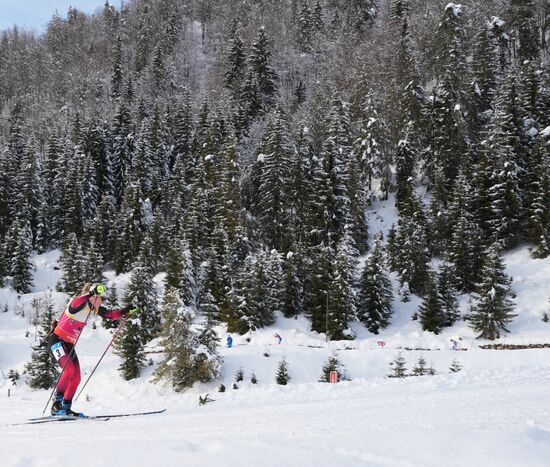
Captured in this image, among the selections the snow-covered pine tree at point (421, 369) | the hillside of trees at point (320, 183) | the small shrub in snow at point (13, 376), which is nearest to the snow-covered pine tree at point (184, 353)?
the hillside of trees at point (320, 183)

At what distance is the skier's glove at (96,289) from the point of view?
9.16 meters

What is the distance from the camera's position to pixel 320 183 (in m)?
49.8

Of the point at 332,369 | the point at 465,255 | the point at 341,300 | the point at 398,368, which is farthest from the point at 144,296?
the point at 465,255

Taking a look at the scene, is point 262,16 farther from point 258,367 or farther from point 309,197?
point 258,367

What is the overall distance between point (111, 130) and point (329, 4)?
224 feet

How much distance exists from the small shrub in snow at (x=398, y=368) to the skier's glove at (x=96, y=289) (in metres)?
15.4

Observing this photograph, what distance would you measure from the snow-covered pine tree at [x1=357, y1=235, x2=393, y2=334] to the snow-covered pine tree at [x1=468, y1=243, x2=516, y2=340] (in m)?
6.33

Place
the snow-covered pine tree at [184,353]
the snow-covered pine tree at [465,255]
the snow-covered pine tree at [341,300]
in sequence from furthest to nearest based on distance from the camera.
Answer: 1. the snow-covered pine tree at [465,255]
2. the snow-covered pine tree at [341,300]
3. the snow-covered pine tree at [184,353]

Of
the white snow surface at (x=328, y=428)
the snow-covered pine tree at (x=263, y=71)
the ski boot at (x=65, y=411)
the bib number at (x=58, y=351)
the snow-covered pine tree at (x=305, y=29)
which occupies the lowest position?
the ski boot at (x=65, y=411)

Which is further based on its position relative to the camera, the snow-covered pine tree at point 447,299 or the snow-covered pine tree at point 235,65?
the snow-covered pine tree at point 235,65

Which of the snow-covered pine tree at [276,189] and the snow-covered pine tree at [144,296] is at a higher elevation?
the snow-covered pine tree at [276,189]

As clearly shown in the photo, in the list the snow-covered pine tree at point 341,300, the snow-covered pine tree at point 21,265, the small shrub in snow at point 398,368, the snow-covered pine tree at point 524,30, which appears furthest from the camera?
the snow-covered pine tree at point 524,30

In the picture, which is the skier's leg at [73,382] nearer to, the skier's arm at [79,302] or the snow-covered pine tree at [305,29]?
the skier's arm at [79,302]

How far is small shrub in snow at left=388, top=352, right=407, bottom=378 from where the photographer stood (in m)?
21.9
